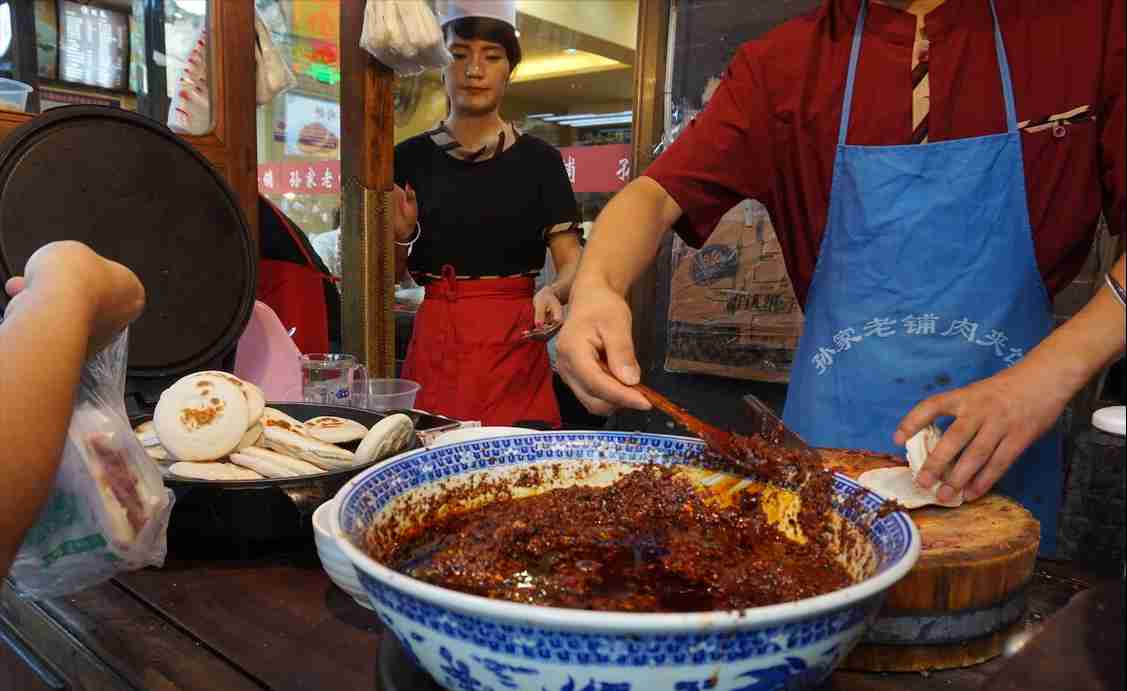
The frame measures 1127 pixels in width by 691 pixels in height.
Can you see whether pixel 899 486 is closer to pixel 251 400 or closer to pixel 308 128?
pixel 251 400

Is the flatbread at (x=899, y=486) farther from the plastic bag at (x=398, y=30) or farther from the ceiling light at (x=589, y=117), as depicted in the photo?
the ceiling light at (x=589, y=117)

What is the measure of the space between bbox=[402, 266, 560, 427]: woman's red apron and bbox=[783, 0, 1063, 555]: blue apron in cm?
146

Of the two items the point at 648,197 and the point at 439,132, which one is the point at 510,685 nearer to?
the point at 648,197

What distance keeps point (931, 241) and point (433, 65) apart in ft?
6.07

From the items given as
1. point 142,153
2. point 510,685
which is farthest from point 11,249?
point 510,685

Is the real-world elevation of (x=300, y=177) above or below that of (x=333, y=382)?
above

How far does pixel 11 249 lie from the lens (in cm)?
156

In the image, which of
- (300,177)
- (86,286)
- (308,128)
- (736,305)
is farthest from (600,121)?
(86,286)

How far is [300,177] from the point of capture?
201 inches

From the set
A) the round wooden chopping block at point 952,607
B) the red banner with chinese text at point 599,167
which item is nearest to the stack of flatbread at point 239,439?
the round wooden chopping block at point 952,607

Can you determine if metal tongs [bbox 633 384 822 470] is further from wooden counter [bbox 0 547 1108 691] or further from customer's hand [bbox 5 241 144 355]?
customer's hand [bbox 5 241 144 355]

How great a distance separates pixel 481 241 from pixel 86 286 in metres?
2.11

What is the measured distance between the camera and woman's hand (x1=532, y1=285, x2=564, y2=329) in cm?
283

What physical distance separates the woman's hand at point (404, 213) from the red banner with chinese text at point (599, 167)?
1221mm
